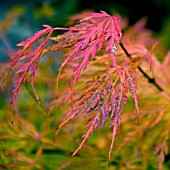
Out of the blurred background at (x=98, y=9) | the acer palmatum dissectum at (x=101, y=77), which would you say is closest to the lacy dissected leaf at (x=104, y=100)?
the acer palmatum dissectum at (x=101, y=77)

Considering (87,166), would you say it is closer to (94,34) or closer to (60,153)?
(60,153)

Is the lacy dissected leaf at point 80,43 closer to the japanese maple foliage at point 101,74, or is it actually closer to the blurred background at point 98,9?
the japanese maple foliage at point 101,74

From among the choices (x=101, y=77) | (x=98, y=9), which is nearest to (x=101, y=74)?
(x=101, y=77)

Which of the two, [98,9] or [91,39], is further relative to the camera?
[98,9]

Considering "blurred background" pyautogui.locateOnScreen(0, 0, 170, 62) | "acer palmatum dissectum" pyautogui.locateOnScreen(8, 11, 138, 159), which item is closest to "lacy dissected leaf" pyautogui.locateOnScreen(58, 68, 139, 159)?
"acer palmatum dissectum" pyautogui.locateOnScreen(8, 11, 138, 159)

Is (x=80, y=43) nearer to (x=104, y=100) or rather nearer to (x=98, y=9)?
(x=104, y=100)

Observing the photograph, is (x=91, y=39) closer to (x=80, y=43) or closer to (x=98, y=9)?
(x=80, y=43)

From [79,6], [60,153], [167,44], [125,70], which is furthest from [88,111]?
[79,6]

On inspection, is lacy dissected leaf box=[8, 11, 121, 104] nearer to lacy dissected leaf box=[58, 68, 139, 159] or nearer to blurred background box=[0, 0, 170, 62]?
lacy dissected leaf box=[58, 68, 139, 159]

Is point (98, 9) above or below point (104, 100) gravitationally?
below

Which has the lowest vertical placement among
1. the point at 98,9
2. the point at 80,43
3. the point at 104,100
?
the point at 98,9

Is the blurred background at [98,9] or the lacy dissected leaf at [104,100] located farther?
the blurred background at [98,9]
